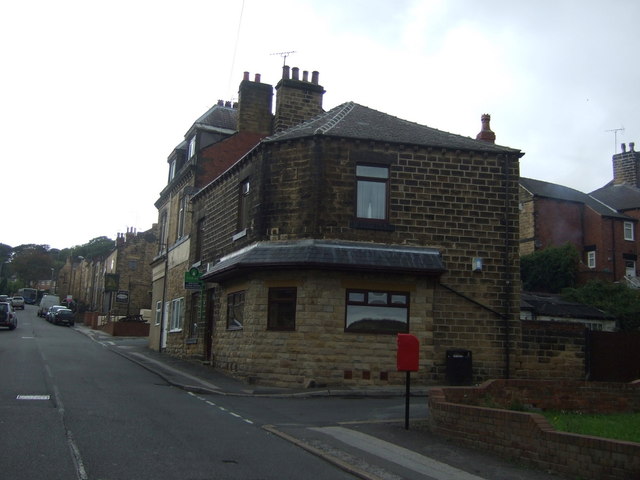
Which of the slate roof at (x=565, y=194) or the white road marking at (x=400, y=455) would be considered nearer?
the white road marking at (x=400, y=455)

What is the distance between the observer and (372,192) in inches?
751

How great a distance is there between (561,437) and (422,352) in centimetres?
989

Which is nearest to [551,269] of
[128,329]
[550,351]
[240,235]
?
[550,351]

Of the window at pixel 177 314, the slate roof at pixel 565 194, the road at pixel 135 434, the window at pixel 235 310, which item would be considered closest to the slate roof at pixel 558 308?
the slate roof at pixel 565 194

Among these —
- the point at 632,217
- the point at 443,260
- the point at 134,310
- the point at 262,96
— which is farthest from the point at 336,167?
the point at 134,310

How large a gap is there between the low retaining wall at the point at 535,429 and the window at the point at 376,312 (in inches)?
232

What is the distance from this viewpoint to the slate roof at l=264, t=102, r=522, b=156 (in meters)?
19.2

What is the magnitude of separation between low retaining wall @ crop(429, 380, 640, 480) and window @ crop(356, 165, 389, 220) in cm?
757

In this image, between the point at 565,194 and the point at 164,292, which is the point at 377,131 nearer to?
the point at 164,292

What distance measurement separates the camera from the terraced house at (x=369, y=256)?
17859mm

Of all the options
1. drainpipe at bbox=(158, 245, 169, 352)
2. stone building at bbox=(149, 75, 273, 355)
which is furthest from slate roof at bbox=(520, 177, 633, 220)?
drainpipe at bbox=(158, 245, 169, 352)

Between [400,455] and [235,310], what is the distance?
39.1 ft

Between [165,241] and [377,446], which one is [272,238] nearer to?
[377,446]

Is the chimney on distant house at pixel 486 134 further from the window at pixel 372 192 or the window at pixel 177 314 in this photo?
the window at pixel 177 314
